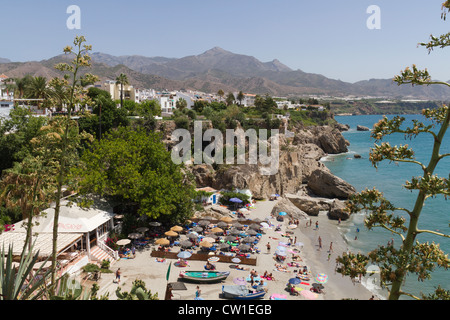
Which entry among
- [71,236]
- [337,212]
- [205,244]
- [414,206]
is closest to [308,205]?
[337,212]

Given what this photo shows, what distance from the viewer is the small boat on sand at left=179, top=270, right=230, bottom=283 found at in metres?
17.7

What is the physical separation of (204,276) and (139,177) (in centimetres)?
925

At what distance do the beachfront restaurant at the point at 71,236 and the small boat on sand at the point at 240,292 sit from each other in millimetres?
7999

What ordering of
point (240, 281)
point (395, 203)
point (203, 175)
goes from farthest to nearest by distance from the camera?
point (395, 203) → point (203, 175) → point (240, 281)

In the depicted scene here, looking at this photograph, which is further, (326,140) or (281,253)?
(326,140)

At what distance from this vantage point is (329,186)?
136ft

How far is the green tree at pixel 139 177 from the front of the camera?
2230 cm

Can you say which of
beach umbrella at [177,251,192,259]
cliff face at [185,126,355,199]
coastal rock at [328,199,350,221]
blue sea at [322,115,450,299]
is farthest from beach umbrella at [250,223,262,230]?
coastal rock at [328,199,350,221]

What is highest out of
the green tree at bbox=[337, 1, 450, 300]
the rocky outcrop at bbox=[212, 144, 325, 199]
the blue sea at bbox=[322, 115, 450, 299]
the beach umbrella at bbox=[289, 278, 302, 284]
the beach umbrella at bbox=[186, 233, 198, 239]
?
the green tree at bbox=[337, 1, 450, 300]

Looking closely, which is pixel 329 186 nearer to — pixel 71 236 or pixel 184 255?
pixel 184 255

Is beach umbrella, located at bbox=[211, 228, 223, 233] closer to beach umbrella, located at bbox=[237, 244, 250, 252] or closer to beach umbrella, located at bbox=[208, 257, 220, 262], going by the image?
beach umbrella, located at bbox=[237, 244, 250, 252]

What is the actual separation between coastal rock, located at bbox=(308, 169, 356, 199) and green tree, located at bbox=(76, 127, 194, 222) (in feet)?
73.0
